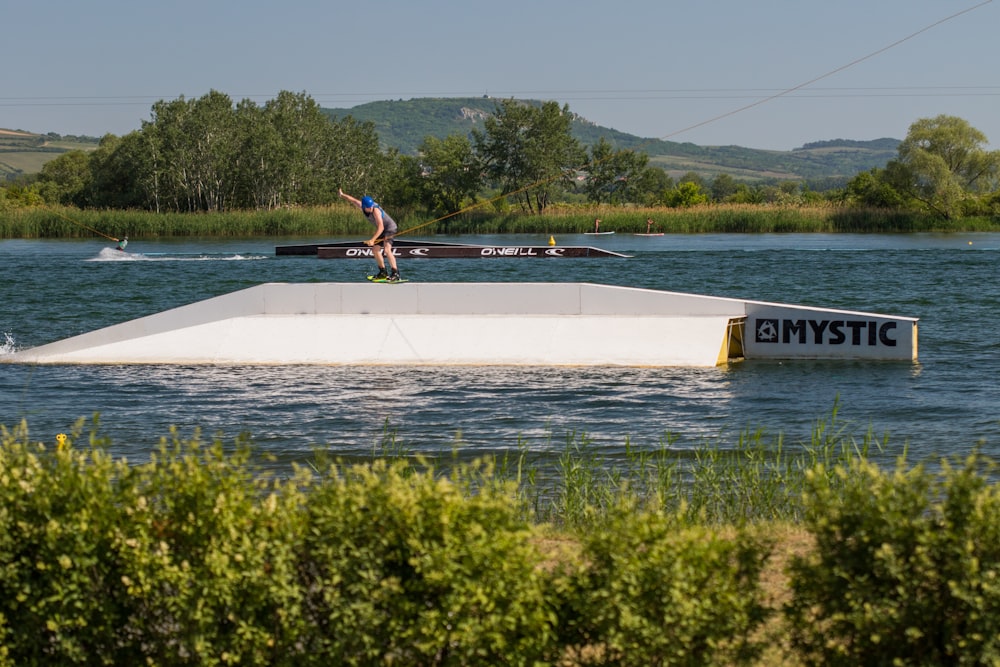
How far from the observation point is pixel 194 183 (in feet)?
314

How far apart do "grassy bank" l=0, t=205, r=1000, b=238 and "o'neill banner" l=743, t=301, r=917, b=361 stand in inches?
2107

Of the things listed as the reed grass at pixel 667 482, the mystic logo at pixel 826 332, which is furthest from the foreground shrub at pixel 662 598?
the mystic logo at pixel 826 332

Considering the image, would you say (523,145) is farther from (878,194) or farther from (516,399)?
(516,399)

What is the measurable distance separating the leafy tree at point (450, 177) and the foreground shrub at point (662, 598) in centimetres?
9796

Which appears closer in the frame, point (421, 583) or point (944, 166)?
point (421, 583)

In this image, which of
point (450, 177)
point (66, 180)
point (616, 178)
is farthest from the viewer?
point (66, 180)

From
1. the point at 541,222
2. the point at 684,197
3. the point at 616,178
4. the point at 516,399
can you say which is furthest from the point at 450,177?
the point at 516,399

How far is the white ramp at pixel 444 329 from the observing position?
18.8m

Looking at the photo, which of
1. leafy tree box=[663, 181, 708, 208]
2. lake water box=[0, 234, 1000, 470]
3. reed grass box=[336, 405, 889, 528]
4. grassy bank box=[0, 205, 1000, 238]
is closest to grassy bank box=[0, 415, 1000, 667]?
reed grass box=[336, 405, 889, 528]

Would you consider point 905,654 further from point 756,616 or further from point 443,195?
point 443,195

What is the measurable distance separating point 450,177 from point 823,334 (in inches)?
3393

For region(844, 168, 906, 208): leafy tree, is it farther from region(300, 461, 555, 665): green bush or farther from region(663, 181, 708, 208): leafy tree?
region(300, 461, 555, 665): green bush

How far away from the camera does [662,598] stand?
15.3ft

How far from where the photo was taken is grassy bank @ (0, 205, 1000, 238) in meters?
72.4
